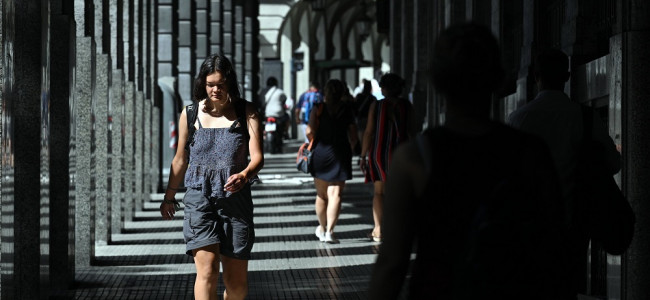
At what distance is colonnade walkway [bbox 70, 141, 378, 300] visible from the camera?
9.96 meters

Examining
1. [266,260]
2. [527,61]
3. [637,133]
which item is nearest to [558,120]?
[637,133]

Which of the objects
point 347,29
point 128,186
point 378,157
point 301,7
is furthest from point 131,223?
point 347,29

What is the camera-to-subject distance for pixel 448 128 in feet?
11.9

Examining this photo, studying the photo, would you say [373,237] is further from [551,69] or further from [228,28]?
[228,28]

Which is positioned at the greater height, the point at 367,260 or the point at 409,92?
the point at 409,92

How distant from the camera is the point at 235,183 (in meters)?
7.39

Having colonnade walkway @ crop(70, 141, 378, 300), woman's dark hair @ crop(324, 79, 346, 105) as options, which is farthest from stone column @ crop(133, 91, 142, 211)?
woman's dark hair @ crop(324, 79, 346, 105)

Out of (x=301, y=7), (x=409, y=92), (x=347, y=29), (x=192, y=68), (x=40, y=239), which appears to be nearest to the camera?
(x=40, y=239)

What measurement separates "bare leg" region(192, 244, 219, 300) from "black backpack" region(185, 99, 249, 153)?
0.53m

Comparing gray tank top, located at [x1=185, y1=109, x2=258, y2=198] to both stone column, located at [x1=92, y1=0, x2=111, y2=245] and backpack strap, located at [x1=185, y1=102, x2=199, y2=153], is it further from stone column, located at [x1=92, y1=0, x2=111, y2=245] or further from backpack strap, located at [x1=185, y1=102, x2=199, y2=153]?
stone column, located at [x1=92, y1=0, x2=111, y2=245]

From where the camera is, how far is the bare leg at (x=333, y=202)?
1344cm

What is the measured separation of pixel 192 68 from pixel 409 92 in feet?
18.5

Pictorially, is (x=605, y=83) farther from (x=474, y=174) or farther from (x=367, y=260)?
(x=474, y=174)

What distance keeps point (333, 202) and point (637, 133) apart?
5.99 metres
